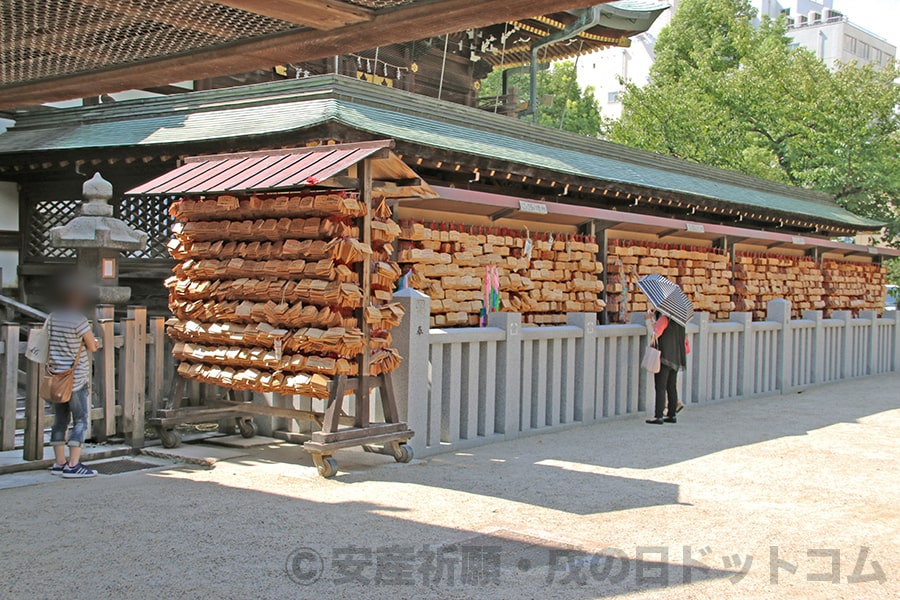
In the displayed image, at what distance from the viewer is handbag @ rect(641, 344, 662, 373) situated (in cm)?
1132

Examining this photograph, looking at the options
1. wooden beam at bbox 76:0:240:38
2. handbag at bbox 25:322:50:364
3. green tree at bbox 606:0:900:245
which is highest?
green tree at bbox 606:0:900:245

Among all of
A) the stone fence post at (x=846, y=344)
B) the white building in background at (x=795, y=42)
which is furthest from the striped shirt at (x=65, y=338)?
the white building in background at (x=795, y=42)

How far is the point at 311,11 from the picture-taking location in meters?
4.21

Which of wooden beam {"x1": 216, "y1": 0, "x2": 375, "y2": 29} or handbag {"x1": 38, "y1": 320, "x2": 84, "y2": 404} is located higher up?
Result: wooden beam {"x1": 216, "y1": 0, "x2": 375, "y2": 29}

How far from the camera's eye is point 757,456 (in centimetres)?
917

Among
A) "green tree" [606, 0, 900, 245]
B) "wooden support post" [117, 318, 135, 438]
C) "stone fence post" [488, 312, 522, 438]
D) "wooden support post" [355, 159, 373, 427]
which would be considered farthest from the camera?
"green tree" [606, 0, 900, 245]

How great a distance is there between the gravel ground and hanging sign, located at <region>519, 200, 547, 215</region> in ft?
10.2

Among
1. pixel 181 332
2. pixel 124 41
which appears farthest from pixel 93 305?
pixel 124 41

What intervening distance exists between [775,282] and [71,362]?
14.3 meters

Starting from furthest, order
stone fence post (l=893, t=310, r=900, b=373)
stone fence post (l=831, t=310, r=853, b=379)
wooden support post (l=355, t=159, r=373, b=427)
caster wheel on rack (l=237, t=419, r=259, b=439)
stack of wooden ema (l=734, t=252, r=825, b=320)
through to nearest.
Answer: stone fence post (l=893, t=310, r=900, b=373) → stack of wooden ema (l=734, t=252, r=825, b=320) → stone fence post (l=831, t=310, r=853, b=379) → caster wheel on rack (l=237, t=419, r=259, b=439) → wooden support post (l=355, t=159, r=373, b=427)

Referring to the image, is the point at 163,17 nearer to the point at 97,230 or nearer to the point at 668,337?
the point at 97,230

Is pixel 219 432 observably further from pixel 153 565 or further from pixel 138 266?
pixel 153 565

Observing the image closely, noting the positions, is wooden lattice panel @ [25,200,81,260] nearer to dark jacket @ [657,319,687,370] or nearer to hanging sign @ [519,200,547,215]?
hanging sign @ [519,200,547,215]

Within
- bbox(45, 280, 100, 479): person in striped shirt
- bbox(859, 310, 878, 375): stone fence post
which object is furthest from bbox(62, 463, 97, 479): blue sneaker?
bbox(859, 310, 878, 375): stone fence post
